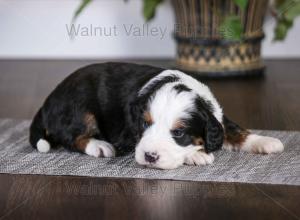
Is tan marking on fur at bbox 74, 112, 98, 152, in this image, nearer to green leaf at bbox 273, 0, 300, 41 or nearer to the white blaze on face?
the white blaze on face

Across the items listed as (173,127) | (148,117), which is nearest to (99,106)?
(148,117)

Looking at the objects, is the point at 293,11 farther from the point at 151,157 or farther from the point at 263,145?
the point at 151,157

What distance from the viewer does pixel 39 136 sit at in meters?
3.23

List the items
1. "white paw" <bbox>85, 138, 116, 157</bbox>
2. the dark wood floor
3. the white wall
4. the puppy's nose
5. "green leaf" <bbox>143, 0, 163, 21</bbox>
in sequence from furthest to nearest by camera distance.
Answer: the white wall
"green leaf" <bbox>143, 0, 163, 21</bbox>
"white paw" <bbox>85, 138, 116, 157</bbox>
the puppy's nose
the dark wood floor

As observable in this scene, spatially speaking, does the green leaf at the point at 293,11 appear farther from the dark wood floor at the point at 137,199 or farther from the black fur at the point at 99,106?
the dark wood floor at the point at 137,199

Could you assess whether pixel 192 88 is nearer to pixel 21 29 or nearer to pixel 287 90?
pixel 287 90

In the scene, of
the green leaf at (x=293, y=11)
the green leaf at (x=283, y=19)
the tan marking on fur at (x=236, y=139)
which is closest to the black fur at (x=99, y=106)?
the tan marking on fur at (x=236, y=139)

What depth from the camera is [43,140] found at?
10.5 ft

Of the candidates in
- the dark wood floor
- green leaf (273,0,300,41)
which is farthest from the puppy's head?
green leaf (273,0,300,41)

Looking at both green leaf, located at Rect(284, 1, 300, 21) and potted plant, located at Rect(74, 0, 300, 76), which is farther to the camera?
potted plant, located at Rect(74, 0, 300, 76)

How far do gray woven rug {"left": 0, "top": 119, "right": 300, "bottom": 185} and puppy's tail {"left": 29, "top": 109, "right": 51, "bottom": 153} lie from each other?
3cm

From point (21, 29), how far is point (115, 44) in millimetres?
823

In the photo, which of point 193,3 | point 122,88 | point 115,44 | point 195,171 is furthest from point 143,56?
point 195,171

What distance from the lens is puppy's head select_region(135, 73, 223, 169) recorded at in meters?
2.76
